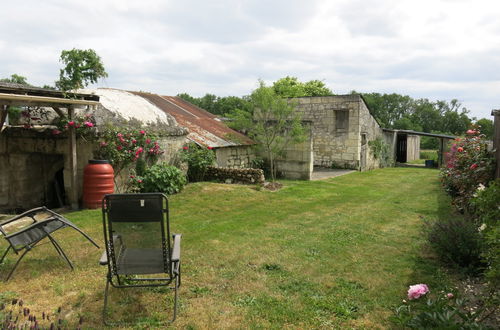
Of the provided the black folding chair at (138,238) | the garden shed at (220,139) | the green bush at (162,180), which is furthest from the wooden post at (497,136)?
the garden shed at (220,139)

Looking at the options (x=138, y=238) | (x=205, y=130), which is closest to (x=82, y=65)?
(x=205, y=130)

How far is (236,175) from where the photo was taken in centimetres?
1108

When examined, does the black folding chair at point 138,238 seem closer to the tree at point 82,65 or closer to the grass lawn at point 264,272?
the grass lawn at point 264,272

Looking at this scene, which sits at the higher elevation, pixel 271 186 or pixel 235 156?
pixel 235 156

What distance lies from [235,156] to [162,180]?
419cm

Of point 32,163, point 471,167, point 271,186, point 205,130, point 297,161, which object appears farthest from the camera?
point 205,130

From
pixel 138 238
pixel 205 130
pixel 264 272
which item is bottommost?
pixel 264 272

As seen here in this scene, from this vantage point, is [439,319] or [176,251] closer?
[439,319]

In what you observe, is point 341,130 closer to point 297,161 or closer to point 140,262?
point 297,161

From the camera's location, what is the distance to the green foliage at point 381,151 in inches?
771

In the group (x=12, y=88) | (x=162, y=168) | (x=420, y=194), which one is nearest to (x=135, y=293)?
(x=12, y=88)

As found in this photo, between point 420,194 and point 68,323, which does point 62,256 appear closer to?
point 68,323

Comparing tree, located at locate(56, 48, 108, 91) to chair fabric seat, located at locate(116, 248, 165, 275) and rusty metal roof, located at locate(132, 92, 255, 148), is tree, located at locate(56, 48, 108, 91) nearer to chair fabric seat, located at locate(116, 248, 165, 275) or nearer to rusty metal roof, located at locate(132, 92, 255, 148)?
rusty metal roof, located at locate(132, 92, 255, 148)

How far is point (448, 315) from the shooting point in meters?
2.42
